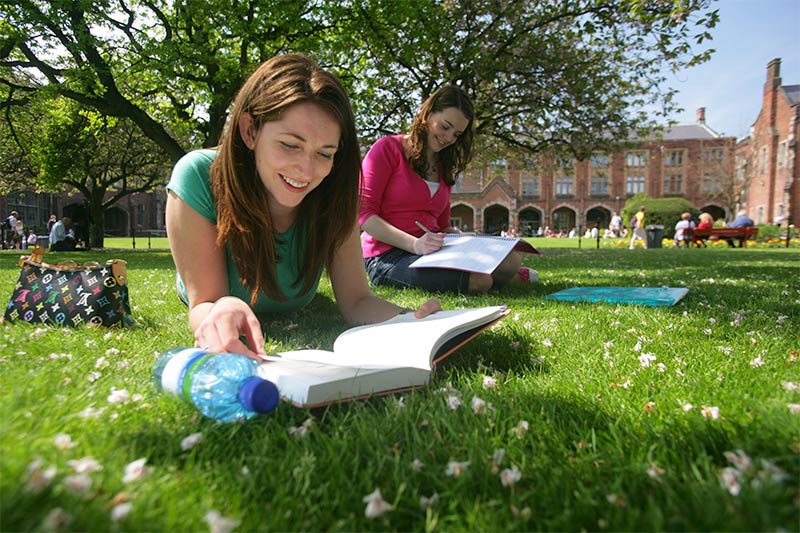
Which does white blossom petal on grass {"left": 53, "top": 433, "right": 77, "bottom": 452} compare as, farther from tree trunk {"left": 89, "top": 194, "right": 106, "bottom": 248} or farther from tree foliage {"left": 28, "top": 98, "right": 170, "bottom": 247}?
tree trunk {"left": 89, "top": 194, "right": 106, "bottom": 248}

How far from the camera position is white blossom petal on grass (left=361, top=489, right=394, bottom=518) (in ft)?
2.91

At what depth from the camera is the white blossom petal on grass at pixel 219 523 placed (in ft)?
2.54

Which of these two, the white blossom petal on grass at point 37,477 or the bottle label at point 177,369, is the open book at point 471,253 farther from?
the white blossom petal on grass at point 37,477

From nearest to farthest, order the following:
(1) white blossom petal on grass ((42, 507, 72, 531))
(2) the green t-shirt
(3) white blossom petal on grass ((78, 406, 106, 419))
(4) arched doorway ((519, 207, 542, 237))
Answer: (1) white blossom petal on grass ((42, 507, 72, 531)) → (3) white blossom petal on grass ((78, 406, 106, 419)) → (2) the green t-shirt → (4) arched doorway ((519, 207, 542, 237))

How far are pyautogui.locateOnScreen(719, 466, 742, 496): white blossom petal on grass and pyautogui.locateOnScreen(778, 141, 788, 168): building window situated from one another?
4815 cm

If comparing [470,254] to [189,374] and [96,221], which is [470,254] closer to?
[189,374]

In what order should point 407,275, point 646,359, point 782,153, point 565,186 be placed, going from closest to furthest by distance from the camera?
point 646,359, point 407,275, point 782,153, point 565,186

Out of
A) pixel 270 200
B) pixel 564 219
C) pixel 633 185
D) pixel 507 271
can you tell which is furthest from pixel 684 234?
pixel 633 185

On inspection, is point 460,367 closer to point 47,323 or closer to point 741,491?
point 741,491

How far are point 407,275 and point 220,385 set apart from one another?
9.74 ft

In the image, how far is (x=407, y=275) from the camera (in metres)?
4.23

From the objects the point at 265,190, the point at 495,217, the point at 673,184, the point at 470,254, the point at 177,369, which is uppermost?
the point at 673,184

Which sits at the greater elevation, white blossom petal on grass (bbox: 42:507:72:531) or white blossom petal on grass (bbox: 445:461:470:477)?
white blossom petal on grass (bbox: 42:507:72:531)

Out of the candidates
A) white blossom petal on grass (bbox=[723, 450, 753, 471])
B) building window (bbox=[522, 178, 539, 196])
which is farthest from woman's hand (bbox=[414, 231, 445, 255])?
building window (bbox=[522, 178, 539, 196])
